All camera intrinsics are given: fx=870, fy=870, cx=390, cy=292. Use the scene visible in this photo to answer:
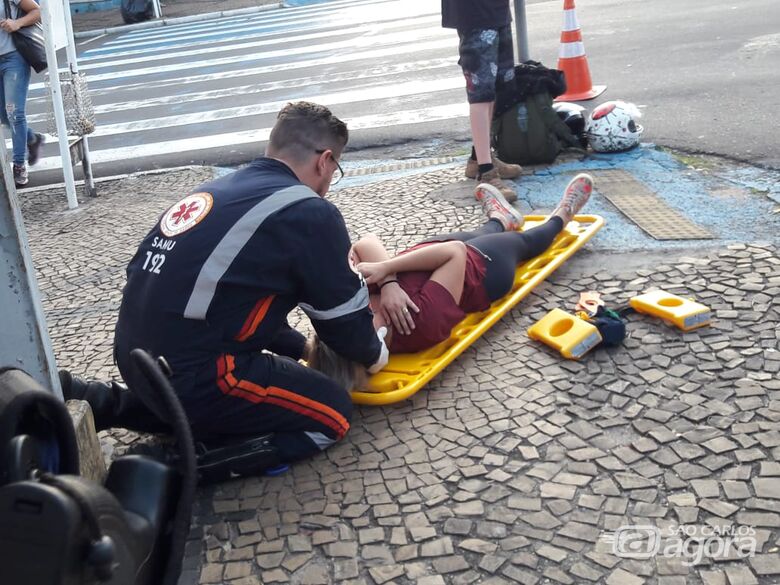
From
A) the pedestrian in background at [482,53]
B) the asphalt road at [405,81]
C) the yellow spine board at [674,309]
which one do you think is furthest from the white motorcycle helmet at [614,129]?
the yellow spine board at [674,309]

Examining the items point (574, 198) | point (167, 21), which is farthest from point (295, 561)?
point (167, 21)

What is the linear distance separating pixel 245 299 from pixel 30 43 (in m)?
5.01

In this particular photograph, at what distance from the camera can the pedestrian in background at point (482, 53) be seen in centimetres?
544

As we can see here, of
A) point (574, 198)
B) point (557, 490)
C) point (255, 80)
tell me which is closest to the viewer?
point (557, 490)

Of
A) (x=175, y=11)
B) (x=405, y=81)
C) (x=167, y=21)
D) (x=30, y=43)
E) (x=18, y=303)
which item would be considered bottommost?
(x=18, y=303)

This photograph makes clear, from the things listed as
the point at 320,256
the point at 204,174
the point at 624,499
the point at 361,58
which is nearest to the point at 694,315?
the point at 624,499

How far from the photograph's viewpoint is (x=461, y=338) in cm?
364

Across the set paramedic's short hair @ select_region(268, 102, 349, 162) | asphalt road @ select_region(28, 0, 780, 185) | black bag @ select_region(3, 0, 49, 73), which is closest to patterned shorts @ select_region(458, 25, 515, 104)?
asphalt road @ select_region(28, 0, 780, 185)

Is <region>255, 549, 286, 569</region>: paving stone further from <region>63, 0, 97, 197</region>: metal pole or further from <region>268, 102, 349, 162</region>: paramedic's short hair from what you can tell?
<region>63, 0, 97, 197</region>: metal pole

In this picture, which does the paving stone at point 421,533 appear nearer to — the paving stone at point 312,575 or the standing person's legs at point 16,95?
the paving stone at point 312,575

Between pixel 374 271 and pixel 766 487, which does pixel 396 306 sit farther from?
pixel 766 487

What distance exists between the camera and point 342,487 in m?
2.92

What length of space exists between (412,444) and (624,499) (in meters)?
0.78

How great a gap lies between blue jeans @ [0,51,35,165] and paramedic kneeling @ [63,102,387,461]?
472 centimetres
